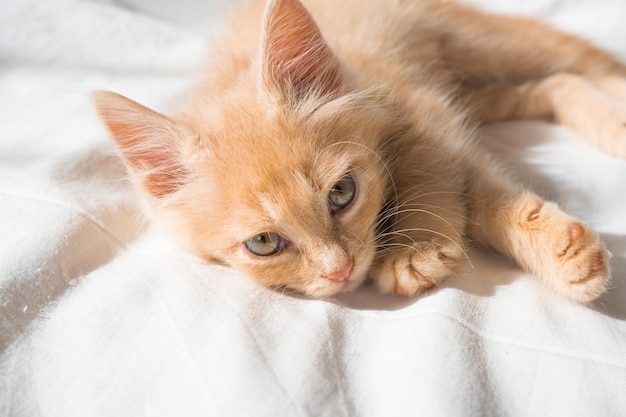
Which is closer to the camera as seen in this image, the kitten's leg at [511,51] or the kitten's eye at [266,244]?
the kitten's eye at [266,244]

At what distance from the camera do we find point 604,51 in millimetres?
1920

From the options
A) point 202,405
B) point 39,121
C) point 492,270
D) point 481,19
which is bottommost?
point 492,270

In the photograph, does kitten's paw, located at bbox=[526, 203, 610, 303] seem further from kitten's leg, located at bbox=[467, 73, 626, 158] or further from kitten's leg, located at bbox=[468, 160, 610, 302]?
kitten's leg, located at bbox=[467, 73, 626, 158]

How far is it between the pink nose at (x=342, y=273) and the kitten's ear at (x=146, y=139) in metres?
0.41

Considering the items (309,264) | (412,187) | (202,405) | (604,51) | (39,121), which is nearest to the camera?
(202,405)

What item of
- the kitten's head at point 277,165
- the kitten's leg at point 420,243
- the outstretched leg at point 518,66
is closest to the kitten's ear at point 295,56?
the kitten's head at point 277,165

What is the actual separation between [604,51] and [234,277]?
5.24 ft

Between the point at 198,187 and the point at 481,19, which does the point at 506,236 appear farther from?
the point at 481,19

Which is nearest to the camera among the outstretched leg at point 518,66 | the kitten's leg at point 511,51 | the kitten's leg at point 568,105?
the kitten's leg at point 568,105

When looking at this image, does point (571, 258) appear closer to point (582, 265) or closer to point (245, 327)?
point (582, 265)

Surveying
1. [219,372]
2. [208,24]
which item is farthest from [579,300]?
[208,24]

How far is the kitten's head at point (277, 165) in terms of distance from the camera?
1.08 meters

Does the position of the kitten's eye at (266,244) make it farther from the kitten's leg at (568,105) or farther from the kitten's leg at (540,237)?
the kitten's leg at (568,105)

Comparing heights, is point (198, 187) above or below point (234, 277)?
above
